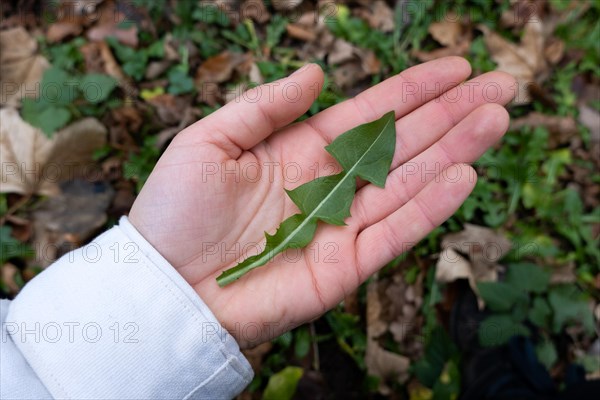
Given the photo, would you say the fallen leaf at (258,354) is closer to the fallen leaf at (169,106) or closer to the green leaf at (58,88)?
the fallen leaf at (169,106)

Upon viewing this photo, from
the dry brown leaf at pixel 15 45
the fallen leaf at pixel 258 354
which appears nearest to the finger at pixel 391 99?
the fallen leaf at pixel 258 354

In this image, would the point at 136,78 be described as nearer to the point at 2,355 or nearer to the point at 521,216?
the point at 2,355

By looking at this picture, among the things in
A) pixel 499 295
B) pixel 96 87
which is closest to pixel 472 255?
pixel 499 295

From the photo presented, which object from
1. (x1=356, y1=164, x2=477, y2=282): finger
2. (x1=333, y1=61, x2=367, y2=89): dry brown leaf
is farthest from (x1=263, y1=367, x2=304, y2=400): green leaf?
(x1=333, y1=61, x2=367, y2=89): dry brown leaf

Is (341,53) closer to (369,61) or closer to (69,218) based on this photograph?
(369,61)

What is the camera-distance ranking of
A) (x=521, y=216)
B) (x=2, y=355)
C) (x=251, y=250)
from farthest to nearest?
(x=521, y=216) → (x=251, y=250) → (x=2, y=355)

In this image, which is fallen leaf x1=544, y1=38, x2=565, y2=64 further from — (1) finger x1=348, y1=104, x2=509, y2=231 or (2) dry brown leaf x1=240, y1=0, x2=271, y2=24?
(2) dry brown leaf x1=240, y1=0, x2=271, y2=24

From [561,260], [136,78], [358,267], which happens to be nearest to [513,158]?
[561,260]
